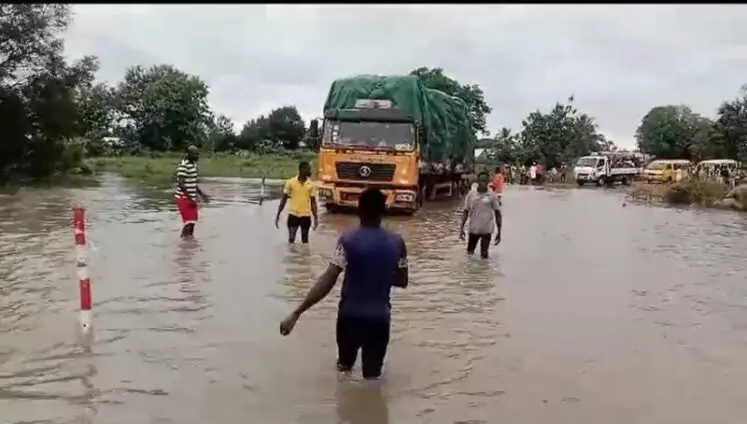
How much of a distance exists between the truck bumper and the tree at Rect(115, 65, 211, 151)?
58.2 m

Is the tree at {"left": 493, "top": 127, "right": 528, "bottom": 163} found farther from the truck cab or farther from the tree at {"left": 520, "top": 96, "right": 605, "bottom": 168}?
the truck cab

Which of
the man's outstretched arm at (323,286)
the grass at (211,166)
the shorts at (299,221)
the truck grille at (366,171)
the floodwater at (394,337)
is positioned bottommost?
the grass at (211,166)

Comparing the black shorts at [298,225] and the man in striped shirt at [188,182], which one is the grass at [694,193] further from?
the man in striped shirt at [188,182]

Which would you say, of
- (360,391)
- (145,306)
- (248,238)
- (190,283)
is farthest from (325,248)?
(360,391)

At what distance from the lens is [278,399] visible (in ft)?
20.1

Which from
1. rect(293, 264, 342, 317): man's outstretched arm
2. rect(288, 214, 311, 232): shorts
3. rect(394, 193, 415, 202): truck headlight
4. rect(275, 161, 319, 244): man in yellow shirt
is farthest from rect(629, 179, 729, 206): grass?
rect(293, 264, 342, 317): man's outstretched arm

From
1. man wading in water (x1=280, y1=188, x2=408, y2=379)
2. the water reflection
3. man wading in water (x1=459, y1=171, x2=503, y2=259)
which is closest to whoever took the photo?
the water reflection

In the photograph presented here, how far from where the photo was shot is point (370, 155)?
20656mm

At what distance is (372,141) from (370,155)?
0.46 m

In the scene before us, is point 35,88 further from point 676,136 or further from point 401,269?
point 676,136

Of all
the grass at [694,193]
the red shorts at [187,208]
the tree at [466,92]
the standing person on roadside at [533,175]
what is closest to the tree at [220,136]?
the tree at [466,92]

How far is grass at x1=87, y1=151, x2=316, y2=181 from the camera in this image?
52638mm

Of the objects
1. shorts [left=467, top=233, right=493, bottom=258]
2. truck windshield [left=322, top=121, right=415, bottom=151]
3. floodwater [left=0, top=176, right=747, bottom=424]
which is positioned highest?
truck windshield [left=322, top=121, right=415, bottom=151]

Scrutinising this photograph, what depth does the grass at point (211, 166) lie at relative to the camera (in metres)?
52.6
